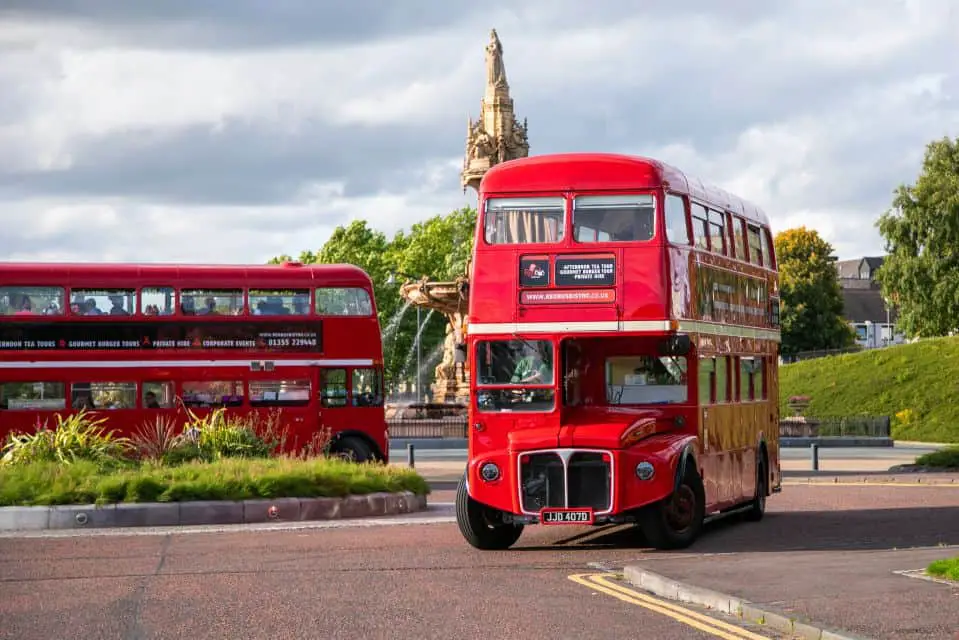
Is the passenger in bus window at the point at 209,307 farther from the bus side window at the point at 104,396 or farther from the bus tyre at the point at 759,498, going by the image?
the bus tyre at the point at 759,498

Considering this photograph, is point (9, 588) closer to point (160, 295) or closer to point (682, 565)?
point (682, 565)

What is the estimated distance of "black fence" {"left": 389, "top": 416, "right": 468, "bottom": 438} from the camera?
54438 millimetres

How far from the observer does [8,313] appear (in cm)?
3117

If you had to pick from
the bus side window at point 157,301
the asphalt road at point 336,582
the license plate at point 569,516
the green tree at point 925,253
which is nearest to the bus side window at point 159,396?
the bus side window at point 157,301

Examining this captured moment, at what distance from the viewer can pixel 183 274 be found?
32250 millimetres

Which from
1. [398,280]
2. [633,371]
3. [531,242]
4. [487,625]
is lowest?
[487,625]

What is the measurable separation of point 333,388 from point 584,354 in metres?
14.5

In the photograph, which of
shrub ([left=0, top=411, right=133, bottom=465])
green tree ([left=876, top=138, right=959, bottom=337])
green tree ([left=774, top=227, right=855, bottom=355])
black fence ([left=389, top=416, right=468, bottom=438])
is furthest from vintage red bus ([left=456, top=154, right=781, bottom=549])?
green tree ([left=774, top=227, right=855, bottom=355])

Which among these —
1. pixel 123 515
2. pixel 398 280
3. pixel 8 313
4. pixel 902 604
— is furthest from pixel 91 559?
pixel 398 280

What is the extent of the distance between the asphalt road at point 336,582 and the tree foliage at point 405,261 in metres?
90.4

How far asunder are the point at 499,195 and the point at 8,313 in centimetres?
1513

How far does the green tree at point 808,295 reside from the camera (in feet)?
360

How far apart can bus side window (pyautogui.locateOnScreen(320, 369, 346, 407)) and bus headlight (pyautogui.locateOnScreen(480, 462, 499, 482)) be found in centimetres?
1523

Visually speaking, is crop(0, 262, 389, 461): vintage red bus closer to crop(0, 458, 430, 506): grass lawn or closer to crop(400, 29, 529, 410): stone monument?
crop(0, 458, 430, 506): grass lawn
